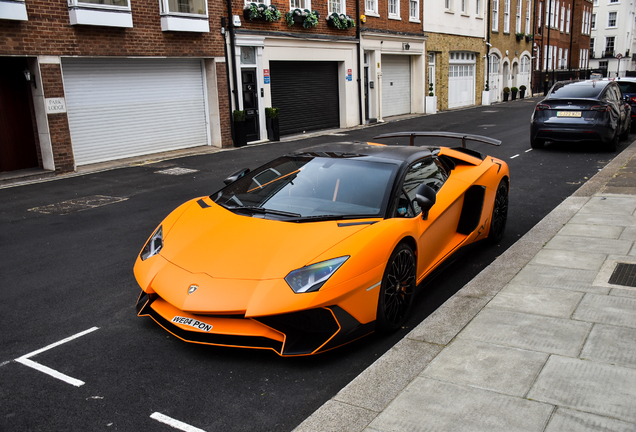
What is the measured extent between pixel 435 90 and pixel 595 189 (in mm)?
22820

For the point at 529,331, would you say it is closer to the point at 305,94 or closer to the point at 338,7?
the point at 305,94

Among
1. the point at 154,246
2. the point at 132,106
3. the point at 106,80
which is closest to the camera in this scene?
the point at 154,246

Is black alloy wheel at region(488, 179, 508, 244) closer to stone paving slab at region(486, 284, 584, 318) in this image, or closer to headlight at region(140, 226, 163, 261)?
stone paving slab at region(486, 284, 584, 318)

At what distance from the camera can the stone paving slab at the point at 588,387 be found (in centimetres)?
310

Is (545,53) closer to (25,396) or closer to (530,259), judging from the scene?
(530,259)

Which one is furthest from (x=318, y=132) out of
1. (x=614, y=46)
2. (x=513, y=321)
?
(x=614, y=46)

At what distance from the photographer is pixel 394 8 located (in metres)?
27.0

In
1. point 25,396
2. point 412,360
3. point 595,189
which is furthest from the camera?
point 595,189

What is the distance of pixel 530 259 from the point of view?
589 cm

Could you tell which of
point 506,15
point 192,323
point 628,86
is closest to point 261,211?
point 192,323

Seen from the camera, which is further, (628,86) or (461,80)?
(461,80)

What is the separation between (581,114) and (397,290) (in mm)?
11107

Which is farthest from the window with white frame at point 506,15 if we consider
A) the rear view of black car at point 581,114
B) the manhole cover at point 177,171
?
the manhole cover at point 177,171

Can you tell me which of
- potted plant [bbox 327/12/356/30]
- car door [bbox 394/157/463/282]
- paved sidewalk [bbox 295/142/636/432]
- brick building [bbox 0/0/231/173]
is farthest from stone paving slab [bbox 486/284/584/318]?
potted plant [bbox 327/12/356/30]
